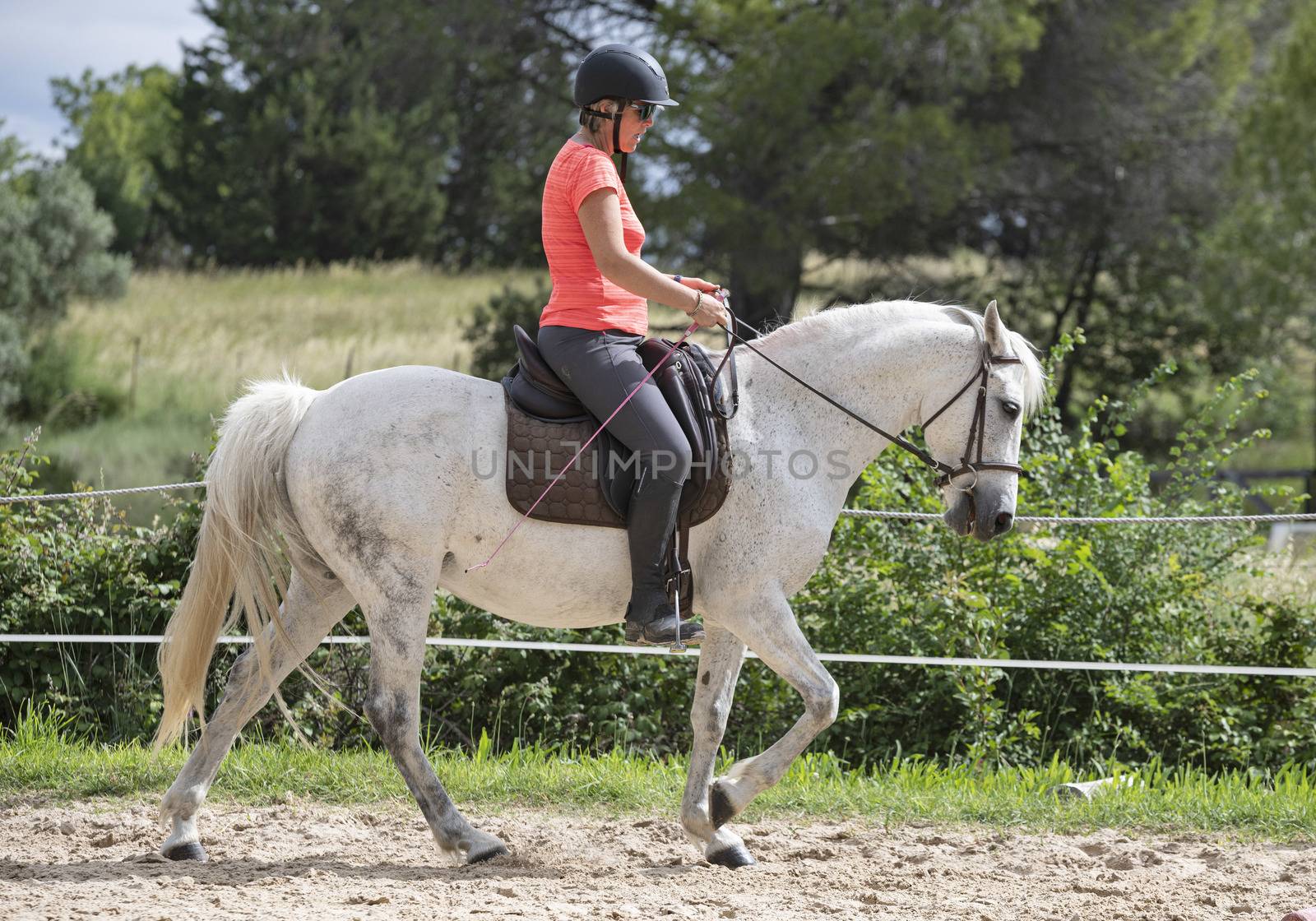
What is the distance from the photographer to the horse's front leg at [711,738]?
14.3ft

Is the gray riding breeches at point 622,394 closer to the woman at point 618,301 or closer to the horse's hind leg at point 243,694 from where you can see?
the woman at point 618,301

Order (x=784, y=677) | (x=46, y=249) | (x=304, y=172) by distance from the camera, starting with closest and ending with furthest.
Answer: (x=784, y=677)
(x=46, y=249)
(x=304, y=172)

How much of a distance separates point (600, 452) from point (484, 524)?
46 centimetres

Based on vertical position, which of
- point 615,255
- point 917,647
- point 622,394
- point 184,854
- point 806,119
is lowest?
point 184,854

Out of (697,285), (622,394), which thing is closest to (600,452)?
(622,394)

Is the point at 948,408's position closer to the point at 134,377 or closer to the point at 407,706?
the point at 407,706

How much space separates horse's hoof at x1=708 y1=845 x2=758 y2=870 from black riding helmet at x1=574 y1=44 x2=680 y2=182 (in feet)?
8.14

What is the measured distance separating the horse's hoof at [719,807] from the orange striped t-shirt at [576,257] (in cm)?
163

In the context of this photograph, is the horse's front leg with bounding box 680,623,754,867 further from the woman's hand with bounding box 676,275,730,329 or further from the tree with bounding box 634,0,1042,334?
the tree with bounding box 634,0,1042,334

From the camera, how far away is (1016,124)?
18391 mm

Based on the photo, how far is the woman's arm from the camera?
3.97m

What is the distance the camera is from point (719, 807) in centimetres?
423

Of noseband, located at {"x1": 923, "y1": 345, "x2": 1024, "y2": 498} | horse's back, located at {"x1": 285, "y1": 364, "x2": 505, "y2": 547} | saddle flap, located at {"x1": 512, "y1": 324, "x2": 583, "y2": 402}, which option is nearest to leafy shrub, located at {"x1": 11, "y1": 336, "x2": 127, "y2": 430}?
horse's back, located at {"x1": 285, "y1": 364, "x2": 505, "y2": 547}

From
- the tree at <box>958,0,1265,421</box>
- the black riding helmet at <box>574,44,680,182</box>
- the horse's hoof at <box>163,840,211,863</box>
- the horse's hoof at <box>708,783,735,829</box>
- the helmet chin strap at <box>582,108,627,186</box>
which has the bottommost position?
the horse's hoof at <box>163,840,211,863</box>
